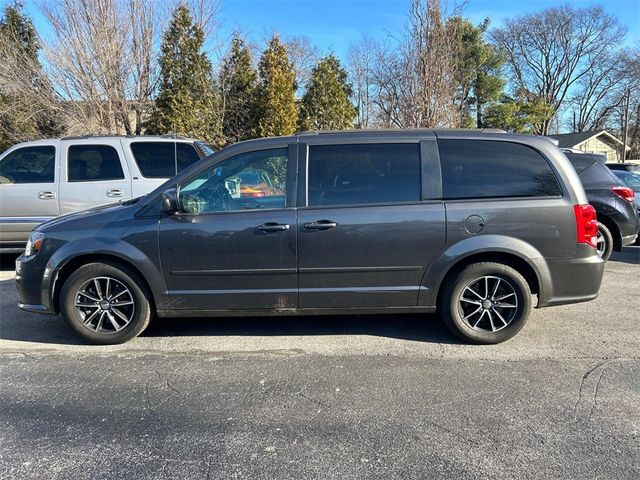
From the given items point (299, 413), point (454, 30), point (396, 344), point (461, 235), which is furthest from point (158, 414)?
point (454, 30)

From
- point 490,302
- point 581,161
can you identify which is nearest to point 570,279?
point 490,302

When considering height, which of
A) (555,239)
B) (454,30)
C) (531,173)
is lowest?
(555,239)

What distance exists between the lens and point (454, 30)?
1321 cm

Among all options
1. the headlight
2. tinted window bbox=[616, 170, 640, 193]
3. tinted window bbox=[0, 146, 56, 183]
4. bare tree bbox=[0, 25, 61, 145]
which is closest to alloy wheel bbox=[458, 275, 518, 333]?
the headlight

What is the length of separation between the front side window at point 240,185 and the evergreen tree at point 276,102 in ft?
34.9

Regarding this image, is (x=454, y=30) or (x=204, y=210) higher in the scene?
(x=454, y=30)

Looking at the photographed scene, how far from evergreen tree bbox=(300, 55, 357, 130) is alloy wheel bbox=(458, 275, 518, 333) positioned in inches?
470

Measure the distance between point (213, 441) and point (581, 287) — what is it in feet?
10.8

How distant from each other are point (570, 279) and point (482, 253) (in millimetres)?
805

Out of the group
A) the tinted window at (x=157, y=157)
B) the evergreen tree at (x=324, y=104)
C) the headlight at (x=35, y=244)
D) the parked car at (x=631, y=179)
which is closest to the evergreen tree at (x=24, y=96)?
the evergreen tree at (x=324, y=104)

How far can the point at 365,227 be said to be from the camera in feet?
13.1

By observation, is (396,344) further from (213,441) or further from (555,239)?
(213,441)

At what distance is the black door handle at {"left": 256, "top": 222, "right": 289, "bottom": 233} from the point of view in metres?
4.00

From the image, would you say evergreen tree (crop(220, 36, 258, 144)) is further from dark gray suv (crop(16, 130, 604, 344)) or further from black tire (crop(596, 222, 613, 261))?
dark gray suv (crop(16, 130, 604, 344))
